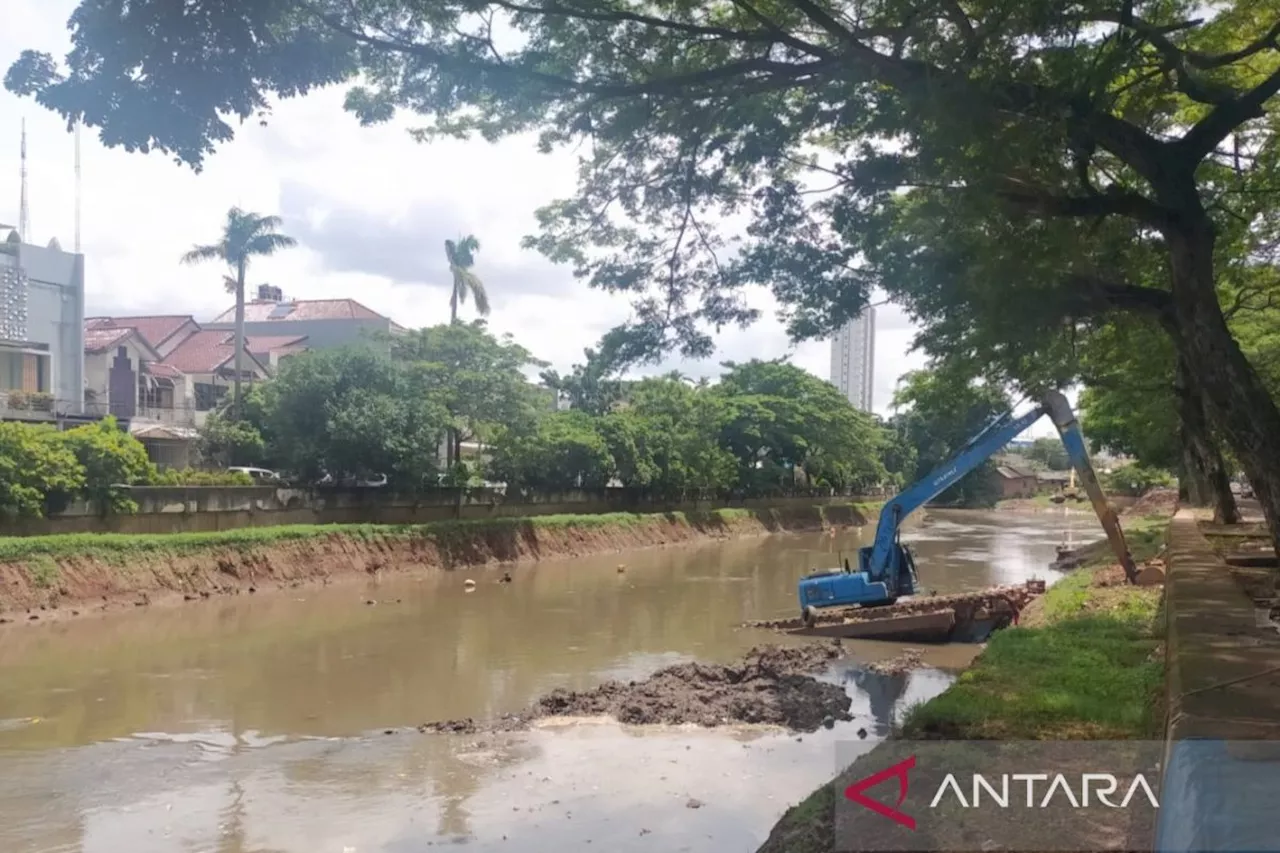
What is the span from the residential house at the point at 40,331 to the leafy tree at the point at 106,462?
27.8 feet

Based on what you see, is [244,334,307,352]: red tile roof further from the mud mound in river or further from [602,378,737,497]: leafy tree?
the mud mound in river

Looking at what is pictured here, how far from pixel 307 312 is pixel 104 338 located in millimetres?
14040

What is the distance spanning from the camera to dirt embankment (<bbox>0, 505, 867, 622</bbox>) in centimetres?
2028

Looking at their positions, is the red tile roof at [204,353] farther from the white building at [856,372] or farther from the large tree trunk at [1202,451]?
the white building at [856,372]

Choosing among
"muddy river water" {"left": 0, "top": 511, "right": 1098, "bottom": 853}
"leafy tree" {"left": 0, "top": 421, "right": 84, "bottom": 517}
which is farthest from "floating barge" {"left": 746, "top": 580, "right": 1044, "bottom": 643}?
"leafy tree" {"left": 0, "top": 421, "right": 84, "bottom": 517}

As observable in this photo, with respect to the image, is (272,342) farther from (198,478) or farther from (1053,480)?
(1053,480)

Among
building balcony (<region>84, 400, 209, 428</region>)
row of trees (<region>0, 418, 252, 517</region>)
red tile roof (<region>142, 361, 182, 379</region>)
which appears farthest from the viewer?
red tile roof (<region>142, 361, 182, 379</region>)

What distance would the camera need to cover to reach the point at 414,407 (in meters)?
30.7

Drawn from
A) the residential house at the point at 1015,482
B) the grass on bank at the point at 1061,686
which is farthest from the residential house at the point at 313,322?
the residential house at the point at 1015,482

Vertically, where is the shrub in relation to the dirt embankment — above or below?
above

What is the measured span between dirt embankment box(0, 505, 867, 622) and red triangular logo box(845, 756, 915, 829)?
18.5 m

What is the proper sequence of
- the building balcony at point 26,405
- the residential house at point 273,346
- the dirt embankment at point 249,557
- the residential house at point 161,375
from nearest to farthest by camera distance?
the dirt embankment at point 249,557
the building balcony at point 26,405
the residential house at point 161,375
the residential house at point 273,346

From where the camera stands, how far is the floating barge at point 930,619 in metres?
18.2

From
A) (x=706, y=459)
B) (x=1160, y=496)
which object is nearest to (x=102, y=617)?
(x=706, y=459)
